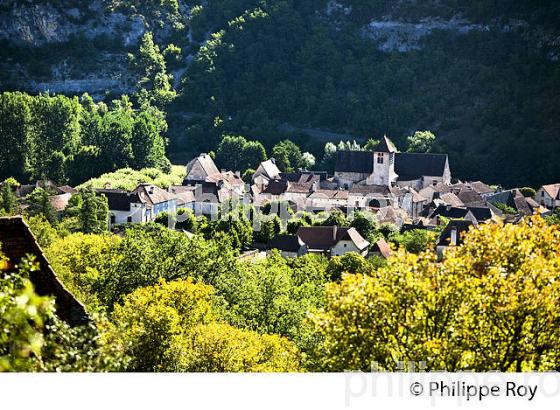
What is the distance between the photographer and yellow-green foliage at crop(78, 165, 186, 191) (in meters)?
72.4

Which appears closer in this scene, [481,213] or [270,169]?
[481,213]

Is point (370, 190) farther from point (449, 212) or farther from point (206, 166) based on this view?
point (206, 166)

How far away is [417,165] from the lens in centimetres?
8019

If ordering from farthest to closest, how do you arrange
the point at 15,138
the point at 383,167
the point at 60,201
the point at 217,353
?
1. the point at 15,138
2. the point at 383,167
3. the point at 60,201
4. the point at 217,353

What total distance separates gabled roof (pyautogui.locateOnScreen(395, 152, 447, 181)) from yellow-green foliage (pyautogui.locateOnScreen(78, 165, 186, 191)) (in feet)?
57.7

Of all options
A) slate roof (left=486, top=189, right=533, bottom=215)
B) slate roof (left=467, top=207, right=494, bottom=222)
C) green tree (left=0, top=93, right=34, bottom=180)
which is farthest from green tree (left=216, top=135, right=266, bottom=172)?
slate roof (left=467, top=207, right=494, bottom=222)

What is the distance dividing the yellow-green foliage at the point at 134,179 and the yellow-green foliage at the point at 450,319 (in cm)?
6030

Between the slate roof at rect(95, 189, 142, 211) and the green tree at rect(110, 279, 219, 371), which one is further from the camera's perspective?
the slate roof at rect(95, 189, 142, 211)

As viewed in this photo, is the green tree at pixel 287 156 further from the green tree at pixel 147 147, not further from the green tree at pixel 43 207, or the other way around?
the green tree at pixel 43 207

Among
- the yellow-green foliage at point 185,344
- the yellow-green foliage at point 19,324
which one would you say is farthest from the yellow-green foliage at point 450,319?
the yellow-green foliage at point 185,344

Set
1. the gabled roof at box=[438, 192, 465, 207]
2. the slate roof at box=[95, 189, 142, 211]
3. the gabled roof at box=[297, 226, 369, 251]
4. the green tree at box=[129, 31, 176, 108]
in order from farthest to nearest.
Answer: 1. the green tree at box=[129, 31, 176, 108]
2. the gabled roof at box=[438, 192, 465, 207]
3. the slate roof at box=[95, 189, 142, 211]
4. the gabled roof at box=[297, 226, 369, 251]

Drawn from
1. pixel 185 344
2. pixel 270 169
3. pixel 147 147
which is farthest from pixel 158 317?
pixel 147 147

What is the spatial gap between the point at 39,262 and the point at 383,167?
6994 centimetres

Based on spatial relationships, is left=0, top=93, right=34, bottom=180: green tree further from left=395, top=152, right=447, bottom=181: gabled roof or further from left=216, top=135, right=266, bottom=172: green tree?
left=395, top=152, right=447, bottom=181: gabled roof
